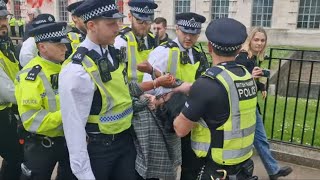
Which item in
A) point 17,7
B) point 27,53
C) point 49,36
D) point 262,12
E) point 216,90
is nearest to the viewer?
point 216,90

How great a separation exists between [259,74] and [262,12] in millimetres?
20225

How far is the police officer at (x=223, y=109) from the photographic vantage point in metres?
2.30

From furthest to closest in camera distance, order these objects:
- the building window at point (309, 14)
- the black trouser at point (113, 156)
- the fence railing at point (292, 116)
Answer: the building window at point (309, 14), the fence railing at point (292, 116), the black trouser at point (113, 156)

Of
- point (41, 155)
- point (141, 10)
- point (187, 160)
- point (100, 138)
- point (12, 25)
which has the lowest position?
point (12, 25)

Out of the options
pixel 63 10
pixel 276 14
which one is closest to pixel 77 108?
pixel 276 14

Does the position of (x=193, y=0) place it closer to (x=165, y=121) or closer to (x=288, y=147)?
(x=288, y=147)

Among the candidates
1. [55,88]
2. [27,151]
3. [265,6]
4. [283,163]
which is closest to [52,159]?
[27,151]

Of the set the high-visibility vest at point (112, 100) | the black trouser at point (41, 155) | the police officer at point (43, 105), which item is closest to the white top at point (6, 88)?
the police officer at point (43, 105)

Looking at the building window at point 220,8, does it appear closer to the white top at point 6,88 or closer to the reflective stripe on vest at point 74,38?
the reflective stripe on vest at point 74,38

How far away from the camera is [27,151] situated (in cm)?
294

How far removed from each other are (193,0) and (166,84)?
22.5 metres

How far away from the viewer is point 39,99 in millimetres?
2697

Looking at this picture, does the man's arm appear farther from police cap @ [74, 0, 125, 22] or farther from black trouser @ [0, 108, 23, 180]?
black trouser @ [0, 108, 23, 180]

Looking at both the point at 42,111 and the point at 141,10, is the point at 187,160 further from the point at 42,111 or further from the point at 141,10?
the point at 141,10
